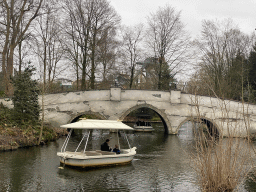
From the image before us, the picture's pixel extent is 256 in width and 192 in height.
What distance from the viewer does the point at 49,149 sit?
56.4ft

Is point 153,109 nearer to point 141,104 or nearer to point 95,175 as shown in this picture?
point 141,104

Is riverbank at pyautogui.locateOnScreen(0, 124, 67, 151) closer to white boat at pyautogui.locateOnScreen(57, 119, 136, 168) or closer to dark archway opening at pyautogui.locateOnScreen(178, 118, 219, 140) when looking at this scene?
white boat at pyautogui.locateOnScreen(57, 119, 136, 168)

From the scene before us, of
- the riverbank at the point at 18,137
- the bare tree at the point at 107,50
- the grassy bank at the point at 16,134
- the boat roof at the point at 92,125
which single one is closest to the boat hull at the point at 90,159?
the boat roof at the point at 92,125

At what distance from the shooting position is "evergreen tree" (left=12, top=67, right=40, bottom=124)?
1911 centimetres

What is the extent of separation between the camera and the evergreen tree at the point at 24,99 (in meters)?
19.1

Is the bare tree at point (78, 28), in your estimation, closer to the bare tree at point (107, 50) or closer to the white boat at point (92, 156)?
the bare tree at point (107, 50)

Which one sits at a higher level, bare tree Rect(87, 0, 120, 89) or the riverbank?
bare tree Rect(87, 0, 120, 89)

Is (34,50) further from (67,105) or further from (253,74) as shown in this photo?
(253,74)

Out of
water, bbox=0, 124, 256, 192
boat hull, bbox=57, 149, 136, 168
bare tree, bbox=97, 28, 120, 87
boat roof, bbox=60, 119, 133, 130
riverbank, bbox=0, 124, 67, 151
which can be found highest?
bare tree, bbox=97, 28, 120, 87

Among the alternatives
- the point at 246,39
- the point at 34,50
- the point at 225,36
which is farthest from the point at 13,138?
the point at 246,39

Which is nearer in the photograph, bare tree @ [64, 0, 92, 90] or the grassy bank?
the grassy bank

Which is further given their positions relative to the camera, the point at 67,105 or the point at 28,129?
the point at 67,105

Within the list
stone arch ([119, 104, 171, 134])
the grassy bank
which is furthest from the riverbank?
stone arch ([119, 104, 171, 134])

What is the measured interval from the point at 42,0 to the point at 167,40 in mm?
15109
